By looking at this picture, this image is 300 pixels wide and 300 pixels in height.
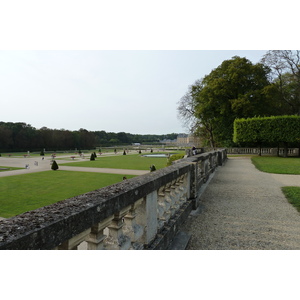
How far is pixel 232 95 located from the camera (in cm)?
3169

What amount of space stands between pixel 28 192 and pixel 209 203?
984 cm

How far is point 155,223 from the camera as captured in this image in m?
2.96

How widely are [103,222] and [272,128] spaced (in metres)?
28.3

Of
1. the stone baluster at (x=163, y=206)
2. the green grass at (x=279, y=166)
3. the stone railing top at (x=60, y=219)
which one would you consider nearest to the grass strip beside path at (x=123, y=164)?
the green grass at (x=279, y=166)

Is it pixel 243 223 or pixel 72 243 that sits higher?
pixel 72 243

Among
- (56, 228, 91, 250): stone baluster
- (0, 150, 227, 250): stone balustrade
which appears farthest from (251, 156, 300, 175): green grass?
(56, 228, 91, 250): stone baluster

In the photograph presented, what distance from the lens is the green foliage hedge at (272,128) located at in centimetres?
2558

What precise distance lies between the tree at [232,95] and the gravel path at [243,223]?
2536 cm

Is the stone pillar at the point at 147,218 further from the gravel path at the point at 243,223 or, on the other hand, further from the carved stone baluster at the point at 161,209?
the gravel path at the point at 243,223

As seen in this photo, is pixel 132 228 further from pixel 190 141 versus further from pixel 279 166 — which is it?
pixel 190 141

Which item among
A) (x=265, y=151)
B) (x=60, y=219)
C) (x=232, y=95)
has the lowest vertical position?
(x=265, y=151)

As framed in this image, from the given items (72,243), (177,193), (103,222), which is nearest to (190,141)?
(177,193)

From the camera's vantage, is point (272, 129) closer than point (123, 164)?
Yes

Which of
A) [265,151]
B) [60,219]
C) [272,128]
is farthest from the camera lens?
[265,151]
